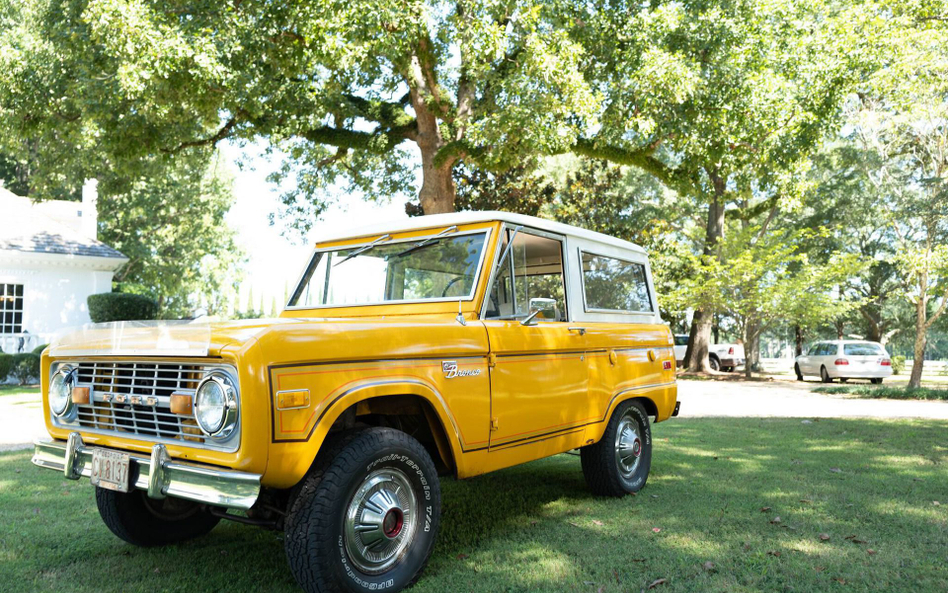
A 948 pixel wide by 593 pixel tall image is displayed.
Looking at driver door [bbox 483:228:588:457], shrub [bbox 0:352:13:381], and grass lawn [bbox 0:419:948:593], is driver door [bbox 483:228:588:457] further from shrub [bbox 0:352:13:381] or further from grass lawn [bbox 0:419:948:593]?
shrub [bbox 0:352:13:381]

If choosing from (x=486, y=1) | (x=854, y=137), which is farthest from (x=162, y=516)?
(x=854, y=137)

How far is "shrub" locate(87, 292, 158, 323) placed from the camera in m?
19.4

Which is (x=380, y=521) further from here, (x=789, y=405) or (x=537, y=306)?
(x=789, y=405)

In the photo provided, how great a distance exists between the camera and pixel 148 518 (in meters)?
4.48

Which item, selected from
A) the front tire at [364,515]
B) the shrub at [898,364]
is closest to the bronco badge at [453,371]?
the front tire at [364,515]

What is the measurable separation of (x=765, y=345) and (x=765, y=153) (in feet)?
296

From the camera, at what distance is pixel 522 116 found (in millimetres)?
12055

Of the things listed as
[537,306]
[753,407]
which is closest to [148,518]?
[537,306]

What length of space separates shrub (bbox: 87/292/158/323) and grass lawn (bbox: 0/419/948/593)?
13.3 m

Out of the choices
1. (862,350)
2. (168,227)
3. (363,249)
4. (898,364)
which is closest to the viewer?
(363,249)

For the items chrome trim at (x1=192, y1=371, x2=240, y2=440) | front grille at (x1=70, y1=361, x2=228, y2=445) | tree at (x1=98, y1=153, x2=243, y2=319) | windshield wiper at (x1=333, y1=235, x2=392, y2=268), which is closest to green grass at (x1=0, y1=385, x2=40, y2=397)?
tree at (x1=98, y1=153, x2=243, y2=319)

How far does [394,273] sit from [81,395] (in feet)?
6.99

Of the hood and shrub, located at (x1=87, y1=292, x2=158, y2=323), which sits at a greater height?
shrub, located at (x1=87, y1=292, x2=158, y2=323)

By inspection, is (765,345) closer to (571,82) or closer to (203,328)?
(571,82)
